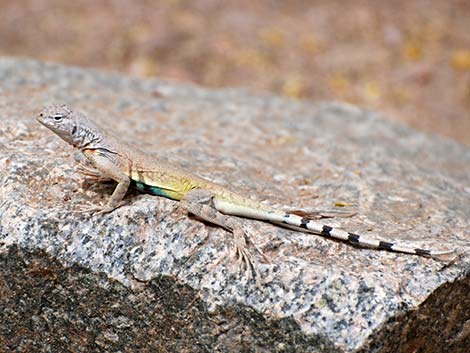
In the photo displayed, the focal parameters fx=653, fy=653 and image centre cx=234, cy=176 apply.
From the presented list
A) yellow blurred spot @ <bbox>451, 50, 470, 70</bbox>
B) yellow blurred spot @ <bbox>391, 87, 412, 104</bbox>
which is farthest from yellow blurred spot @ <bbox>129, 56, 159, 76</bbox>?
yellow blurred spot @ <bbox>451, 50, 470, 70</bbox>

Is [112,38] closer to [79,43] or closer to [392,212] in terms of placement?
[79,43]

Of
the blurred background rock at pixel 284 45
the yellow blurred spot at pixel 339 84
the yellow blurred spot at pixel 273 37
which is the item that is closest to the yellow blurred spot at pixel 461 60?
the blurred background rock at pixel 284 45

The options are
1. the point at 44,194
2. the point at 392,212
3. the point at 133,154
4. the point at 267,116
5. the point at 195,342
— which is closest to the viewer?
the point at 195,342

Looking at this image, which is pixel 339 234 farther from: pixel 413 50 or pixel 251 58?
pixel 413 50

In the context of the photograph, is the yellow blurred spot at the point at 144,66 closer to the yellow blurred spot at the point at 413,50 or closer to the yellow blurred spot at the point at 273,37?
the yellow blurred spot at the point at 273,37

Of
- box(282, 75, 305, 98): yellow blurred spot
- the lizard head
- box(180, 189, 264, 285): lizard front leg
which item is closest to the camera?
box(180, 189, 264, 285): lizard front leg

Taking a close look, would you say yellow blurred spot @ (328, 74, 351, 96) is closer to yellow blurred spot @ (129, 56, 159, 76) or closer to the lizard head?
yellow blurred spot @ (129, 56, 159, 76)

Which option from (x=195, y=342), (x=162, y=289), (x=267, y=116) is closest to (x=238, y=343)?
(x=195, y=342)

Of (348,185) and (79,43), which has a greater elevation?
(348,185)
